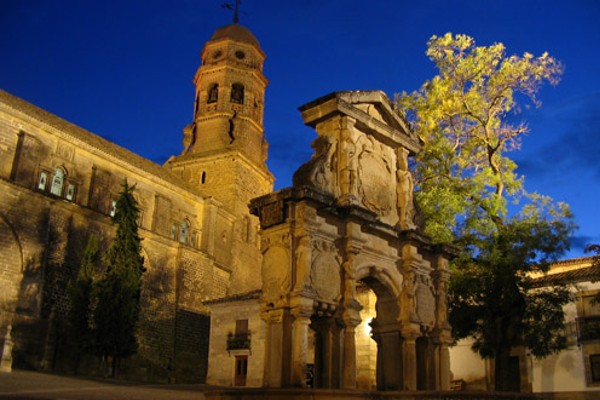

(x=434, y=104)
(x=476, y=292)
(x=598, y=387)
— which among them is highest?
(x=434, y=104)

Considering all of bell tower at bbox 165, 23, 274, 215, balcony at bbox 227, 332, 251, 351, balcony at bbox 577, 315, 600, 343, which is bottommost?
balcony at bbox 227, 332, 251, 351

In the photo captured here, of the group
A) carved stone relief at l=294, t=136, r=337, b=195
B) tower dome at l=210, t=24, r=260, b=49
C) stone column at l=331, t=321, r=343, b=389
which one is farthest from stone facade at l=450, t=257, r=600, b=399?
tower dome at l=210, t=24, r=260, b=49

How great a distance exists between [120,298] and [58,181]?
28.1 feet

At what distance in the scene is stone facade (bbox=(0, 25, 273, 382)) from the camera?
26.7 m

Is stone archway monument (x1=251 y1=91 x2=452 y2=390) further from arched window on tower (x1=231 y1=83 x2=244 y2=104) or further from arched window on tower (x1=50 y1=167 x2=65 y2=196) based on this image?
arched window on tower (x1=231 y1=83 x2=244 y2=104)

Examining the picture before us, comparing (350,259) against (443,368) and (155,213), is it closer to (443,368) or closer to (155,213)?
(443,368)

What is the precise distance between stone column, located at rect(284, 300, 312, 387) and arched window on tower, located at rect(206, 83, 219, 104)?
35232mm

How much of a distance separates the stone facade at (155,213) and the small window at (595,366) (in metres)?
20.8

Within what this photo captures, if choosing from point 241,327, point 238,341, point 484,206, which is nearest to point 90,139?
point 241,327

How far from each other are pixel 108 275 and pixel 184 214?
11752 mm

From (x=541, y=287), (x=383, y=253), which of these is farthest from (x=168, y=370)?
(x=383, y=253)

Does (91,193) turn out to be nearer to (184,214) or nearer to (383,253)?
(184,214)

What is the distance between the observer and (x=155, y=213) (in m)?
35.2

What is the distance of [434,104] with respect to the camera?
1948 cm
